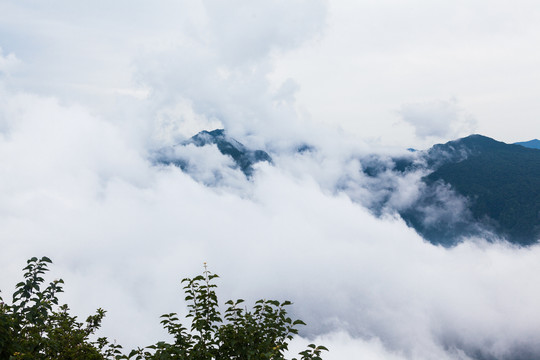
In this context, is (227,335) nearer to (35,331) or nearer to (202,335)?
(202,335)

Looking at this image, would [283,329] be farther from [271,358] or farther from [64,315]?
[64,315]

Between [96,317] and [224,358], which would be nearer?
[224,358]

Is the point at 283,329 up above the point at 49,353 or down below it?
above

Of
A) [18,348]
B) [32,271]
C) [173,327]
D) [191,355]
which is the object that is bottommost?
[18,348]

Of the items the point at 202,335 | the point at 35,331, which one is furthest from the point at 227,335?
the point at 35,331

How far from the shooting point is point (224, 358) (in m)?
13.6

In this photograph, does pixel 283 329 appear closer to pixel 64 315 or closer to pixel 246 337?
pixel 246 337

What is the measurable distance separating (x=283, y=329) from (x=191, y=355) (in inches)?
138

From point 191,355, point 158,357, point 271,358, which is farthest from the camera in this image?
point 191,355

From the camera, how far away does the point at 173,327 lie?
14438 mm

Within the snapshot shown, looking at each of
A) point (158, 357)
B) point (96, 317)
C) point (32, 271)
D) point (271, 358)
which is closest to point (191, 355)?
point (158, 357)

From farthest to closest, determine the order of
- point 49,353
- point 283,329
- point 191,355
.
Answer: point 49,353 → point 283,329 → point 191,355

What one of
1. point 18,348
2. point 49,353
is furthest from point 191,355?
point 49,353

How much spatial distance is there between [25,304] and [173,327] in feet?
23.1
